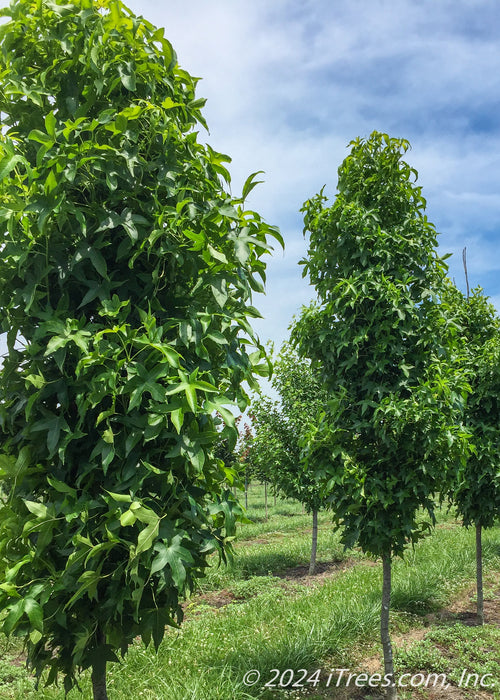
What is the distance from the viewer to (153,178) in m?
2.63

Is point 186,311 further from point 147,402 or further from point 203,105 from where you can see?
point 203,105

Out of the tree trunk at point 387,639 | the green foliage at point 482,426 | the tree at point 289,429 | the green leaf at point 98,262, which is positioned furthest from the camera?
the tree at point 289,429

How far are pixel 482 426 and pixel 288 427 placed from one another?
17.0 feet

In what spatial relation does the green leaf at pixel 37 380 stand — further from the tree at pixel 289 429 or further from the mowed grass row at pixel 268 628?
the tree at pixel 289 429

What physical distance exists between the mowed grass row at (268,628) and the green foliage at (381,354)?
1349mm

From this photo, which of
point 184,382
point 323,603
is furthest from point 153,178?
point 323,603

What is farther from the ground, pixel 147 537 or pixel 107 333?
pixel 107 333

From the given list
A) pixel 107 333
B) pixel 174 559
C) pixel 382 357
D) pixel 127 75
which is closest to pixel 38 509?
pixel 174 559

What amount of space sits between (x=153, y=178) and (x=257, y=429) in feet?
32.5

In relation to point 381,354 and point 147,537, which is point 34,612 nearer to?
point 147,537

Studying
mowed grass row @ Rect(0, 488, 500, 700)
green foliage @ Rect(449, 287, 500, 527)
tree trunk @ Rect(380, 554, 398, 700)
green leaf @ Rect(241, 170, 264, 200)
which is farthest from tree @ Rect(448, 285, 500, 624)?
green leaf @ Rect(241, 170, 264, 200)

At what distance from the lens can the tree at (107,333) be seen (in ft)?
7.27

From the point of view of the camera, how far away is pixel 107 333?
7.87ft

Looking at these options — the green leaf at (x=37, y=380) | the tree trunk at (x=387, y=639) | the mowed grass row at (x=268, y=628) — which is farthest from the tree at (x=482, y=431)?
the green leaf at (x=37, y=380)
